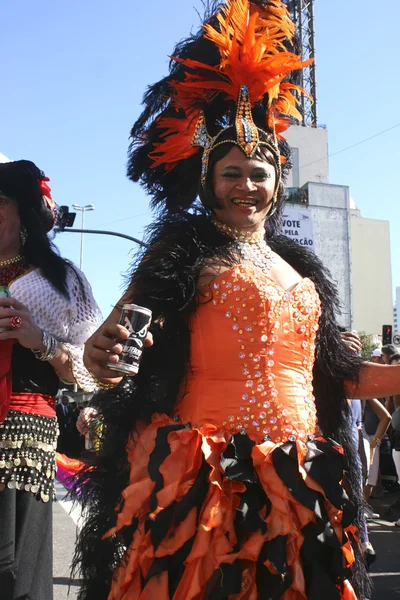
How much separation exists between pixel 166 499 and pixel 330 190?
23359 millimetres

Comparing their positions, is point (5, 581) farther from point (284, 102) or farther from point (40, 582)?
point (284, 102)

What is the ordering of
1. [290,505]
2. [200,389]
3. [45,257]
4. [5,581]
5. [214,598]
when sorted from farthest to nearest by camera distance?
1. [45,257]
2. [5,581]
3. [200,389]
4. [290,505]
5. [214,598]

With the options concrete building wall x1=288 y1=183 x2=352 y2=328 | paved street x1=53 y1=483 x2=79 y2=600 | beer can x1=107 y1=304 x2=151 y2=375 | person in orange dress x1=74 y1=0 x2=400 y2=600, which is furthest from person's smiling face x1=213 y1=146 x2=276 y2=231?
concrete building wall x1=288 y1=183 x2=352 y2=328

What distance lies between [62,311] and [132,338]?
3.60 feet

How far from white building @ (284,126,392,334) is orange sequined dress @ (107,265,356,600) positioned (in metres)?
9.41

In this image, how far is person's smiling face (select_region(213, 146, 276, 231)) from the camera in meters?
2.33

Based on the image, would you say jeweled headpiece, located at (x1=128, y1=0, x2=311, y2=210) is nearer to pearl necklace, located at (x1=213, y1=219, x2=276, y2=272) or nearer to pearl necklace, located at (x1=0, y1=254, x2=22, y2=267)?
pearl necklace, located at (x1=213, y1=219, x2=276, y2=272)

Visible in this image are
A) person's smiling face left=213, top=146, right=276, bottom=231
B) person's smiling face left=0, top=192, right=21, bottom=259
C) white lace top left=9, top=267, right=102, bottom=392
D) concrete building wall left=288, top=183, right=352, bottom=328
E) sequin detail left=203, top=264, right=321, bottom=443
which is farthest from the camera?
concrete building wall left=288, top=183, right=352, bottom=328

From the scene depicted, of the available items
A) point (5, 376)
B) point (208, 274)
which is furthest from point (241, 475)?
point (5, 376)

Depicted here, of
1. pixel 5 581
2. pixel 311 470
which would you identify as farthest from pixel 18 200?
pixel 311 470

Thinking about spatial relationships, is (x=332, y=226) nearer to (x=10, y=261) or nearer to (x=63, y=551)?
(x=63, y=551)

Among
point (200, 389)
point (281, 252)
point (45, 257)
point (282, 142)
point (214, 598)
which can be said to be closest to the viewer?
point (214, 598)

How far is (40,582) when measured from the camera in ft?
8.27

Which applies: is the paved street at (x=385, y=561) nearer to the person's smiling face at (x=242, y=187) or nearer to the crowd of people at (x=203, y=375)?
the crowd of people at (x=203, y=375)
